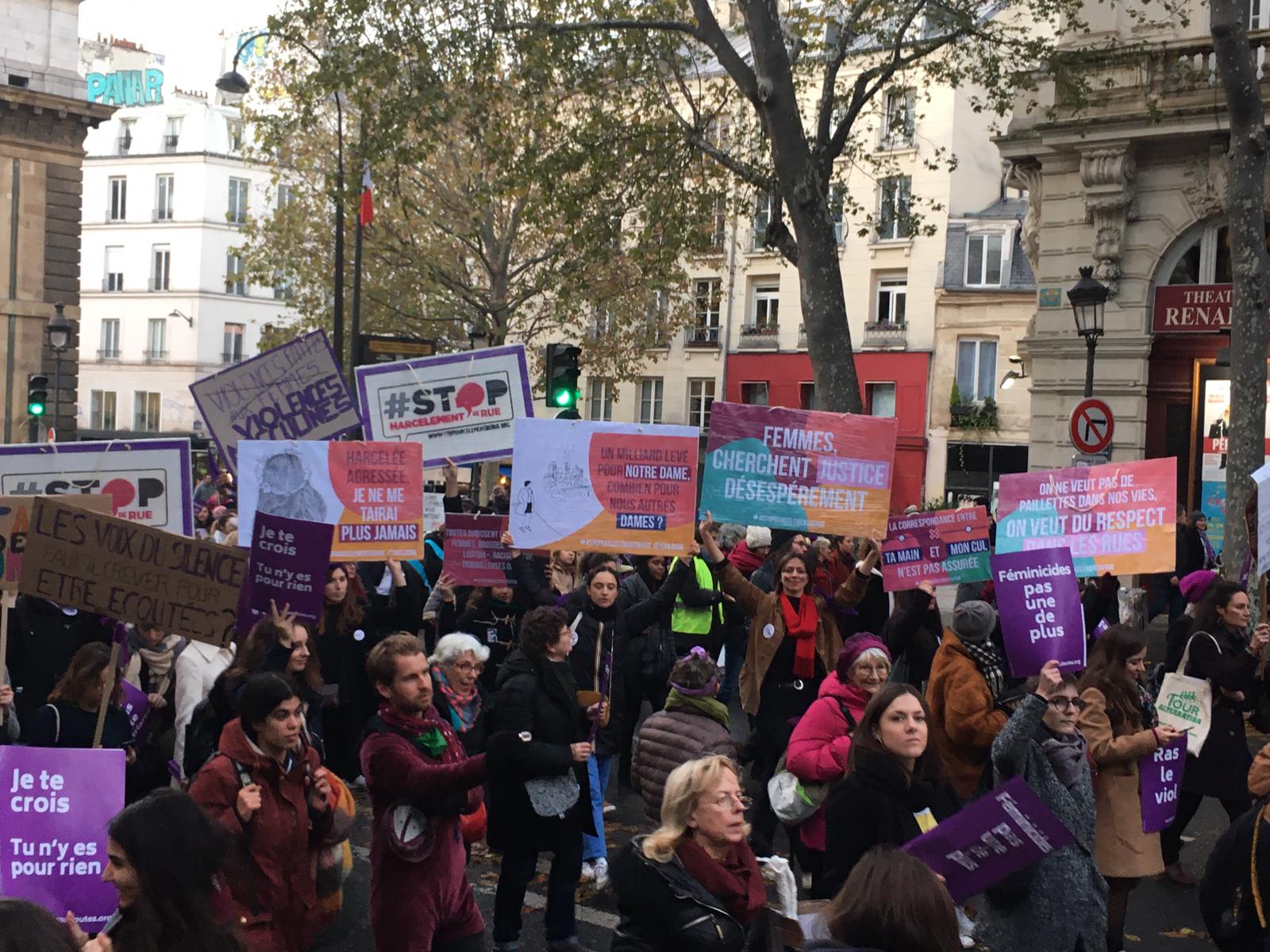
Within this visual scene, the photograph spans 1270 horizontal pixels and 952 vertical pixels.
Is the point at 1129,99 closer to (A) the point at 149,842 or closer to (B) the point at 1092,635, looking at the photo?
(B) the point at 1092,635

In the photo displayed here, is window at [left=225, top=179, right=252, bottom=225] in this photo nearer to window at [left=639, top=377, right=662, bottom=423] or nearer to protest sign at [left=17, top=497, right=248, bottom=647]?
window at [left=639, top=377, right=662, bottom=423]

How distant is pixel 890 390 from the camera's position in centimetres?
4100

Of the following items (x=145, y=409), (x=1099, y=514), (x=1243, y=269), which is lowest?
(x=1099, y=514)

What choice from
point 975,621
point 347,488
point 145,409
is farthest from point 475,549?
point 145,409

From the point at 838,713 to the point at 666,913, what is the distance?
2.22 meters

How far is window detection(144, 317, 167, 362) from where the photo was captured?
6300cm

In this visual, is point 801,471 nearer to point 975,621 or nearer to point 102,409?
point 975,621

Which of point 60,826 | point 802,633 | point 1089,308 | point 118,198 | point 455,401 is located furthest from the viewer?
point 118,198

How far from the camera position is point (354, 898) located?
7.29 metres

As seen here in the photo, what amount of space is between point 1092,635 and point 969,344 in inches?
1248

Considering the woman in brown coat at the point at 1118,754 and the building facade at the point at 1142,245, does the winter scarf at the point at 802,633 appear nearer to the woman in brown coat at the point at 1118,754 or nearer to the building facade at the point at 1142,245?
the woman in brown coat at the point at 1118,754

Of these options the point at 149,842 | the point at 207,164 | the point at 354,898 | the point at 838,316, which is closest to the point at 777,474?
the point at 354,898

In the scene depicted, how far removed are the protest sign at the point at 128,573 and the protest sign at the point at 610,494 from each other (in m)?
2.47

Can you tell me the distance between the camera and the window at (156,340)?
6300cm
